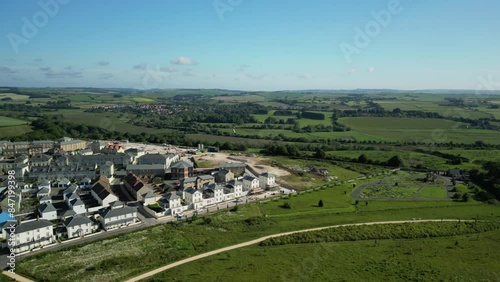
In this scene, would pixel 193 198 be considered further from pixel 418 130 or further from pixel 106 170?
pixel 418 130

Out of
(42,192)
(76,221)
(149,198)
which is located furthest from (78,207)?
(42,192)

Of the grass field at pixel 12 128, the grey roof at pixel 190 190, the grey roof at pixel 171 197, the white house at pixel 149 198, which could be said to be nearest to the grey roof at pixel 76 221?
the white house at pixel 149 198

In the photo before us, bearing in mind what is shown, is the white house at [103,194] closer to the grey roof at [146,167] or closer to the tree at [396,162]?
the grey roof at [146,167]

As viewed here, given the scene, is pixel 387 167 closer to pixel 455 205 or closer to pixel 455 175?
pixel 455 175

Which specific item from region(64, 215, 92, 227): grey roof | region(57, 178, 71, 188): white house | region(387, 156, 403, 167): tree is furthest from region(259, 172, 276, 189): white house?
region(387, 156, 403, 167): tree

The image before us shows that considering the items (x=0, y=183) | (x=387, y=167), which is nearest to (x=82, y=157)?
(x=0, y=183)

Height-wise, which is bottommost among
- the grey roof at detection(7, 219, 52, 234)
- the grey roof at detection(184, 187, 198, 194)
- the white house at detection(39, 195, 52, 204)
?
the white house at detection(39, 195, 52, 204)

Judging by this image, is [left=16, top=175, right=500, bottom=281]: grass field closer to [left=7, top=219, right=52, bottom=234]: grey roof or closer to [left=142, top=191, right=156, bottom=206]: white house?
[left=7, top=219, right=52, bottom=234]: grey roof
